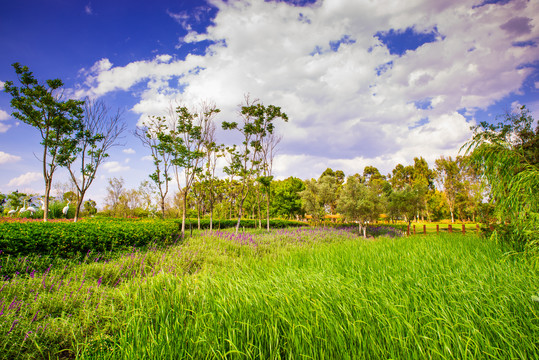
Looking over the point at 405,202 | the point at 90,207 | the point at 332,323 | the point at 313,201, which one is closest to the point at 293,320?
the point at 332,323

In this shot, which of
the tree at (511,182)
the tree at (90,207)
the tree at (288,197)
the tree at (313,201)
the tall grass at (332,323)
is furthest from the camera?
the tree at (288,197)

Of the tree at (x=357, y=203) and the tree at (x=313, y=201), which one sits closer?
the tree at (x=357, y=203)

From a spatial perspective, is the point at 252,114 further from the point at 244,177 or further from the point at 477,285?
the point at 477,285

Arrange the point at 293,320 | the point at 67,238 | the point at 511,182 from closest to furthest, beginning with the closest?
the point at 293,320
the point at 511,182
the point at 67,238

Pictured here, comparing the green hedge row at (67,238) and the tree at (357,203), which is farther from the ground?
the tree at (357,203)

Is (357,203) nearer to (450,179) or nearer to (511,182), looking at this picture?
(511,182)

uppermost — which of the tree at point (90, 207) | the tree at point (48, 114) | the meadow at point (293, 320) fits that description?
the tree at point (48, 114)

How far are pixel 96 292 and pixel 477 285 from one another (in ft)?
18.5

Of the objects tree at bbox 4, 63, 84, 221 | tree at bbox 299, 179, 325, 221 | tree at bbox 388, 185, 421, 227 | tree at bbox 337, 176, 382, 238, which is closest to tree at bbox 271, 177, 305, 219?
tree at bbox 299, 179, 325, 221

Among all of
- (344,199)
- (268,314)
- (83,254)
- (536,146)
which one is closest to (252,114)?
(344,199)

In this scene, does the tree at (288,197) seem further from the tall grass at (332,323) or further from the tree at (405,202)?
the tall grass at (332,323)

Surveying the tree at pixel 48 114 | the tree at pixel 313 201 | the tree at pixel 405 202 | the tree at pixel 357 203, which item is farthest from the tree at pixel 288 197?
the tree at pixel 48 114

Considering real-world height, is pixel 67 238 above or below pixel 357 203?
below

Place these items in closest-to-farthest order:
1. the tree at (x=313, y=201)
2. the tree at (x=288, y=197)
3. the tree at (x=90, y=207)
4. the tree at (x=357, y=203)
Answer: the tree at (x=357, y=203)
the tree at (x=313, y=201)
the tree at (x=90, y=207)
the tree at (x=288, y=197)
